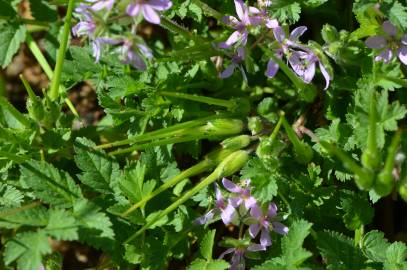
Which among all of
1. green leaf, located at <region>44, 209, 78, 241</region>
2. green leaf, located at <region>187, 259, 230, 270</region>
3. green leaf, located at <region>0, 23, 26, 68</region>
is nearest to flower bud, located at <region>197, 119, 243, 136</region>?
green leaf, located at <region>187, 259, 230, 270</region>

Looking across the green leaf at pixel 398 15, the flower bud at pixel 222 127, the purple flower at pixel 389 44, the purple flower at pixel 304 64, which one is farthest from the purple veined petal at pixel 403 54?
the flower bud at pixel 222 127

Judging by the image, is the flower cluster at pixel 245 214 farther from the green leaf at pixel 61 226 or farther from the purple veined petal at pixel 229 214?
the green leaf at pixel 61 226

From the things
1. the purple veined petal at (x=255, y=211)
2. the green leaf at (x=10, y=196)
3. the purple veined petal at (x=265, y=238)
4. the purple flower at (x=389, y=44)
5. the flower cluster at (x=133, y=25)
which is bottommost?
the purple veined petal at (x=265, y=238)

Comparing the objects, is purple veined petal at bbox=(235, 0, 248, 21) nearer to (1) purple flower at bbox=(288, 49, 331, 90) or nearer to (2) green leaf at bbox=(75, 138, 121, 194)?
(1) purple flower at bbox=(288, 49, 331, 90)

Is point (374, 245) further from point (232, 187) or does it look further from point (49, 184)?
point (49, 184)

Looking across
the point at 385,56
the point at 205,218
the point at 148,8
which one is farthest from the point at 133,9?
the point at 385,56
